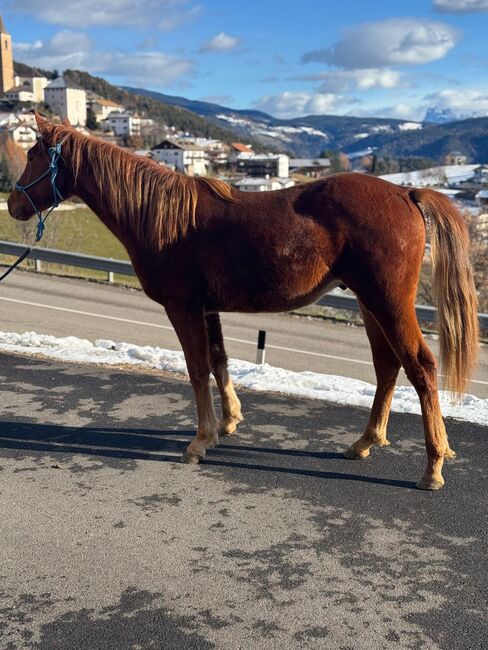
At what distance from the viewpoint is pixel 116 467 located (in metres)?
4.32

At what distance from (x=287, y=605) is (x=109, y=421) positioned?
2681 millimetres

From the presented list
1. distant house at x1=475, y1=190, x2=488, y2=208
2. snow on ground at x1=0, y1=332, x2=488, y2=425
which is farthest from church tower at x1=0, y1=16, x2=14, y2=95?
snow on ground at x1=0, y1=332, x2=488, y2=425

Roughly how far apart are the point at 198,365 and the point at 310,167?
17328 cm

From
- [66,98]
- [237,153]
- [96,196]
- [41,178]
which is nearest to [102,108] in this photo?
[66,98]

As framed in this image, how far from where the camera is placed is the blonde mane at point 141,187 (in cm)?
421

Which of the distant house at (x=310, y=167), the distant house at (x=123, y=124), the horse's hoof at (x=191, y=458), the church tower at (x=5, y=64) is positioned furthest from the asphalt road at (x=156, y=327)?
the church tower at (x=5, y=64)

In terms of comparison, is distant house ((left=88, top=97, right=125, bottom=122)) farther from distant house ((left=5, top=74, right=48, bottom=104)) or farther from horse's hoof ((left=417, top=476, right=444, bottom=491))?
horse's hoof ((left=417, top=476, right=444, bottom=491))

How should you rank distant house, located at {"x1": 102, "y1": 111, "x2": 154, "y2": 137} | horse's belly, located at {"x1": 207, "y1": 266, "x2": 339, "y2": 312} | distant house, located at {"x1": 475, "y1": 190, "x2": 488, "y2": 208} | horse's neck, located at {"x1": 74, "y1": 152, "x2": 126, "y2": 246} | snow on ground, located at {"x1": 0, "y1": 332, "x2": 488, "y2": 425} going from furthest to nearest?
distant house, located at {"x1": 102, "y1": 111, "x2": 154, "y2": 137} → distant house, located at {"x1": 475, "y1": 190, "x2": 488, "y2": 208} → snow on ground, located at {"x1": 0, "y1": 332, "x2": 488, "y2": 425} → horse's neck, located at {"x1": 74, "y1": 152, "x2": 126, "y2": 246} → horse's belly, located at {"x1": 207, "y1": 266, "x2": 339, "y2": 312}

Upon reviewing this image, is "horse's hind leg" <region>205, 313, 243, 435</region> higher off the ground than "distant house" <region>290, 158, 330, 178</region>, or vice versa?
"distant house" <region>290, 158, 330, 178</region>

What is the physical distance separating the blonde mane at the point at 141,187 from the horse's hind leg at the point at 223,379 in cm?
96

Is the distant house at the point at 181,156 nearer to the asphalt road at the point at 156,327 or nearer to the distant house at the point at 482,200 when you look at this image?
the distant house at the point at 482,200

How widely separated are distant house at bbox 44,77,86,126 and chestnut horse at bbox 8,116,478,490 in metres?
162

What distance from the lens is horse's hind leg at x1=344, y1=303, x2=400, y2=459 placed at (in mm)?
4457

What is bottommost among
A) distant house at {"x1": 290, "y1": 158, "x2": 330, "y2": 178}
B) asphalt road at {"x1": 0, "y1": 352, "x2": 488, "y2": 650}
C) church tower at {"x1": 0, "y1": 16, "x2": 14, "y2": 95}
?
asphalt road at {"x1": 0, "y1": 352, "x2": 488, "y2": 650}
